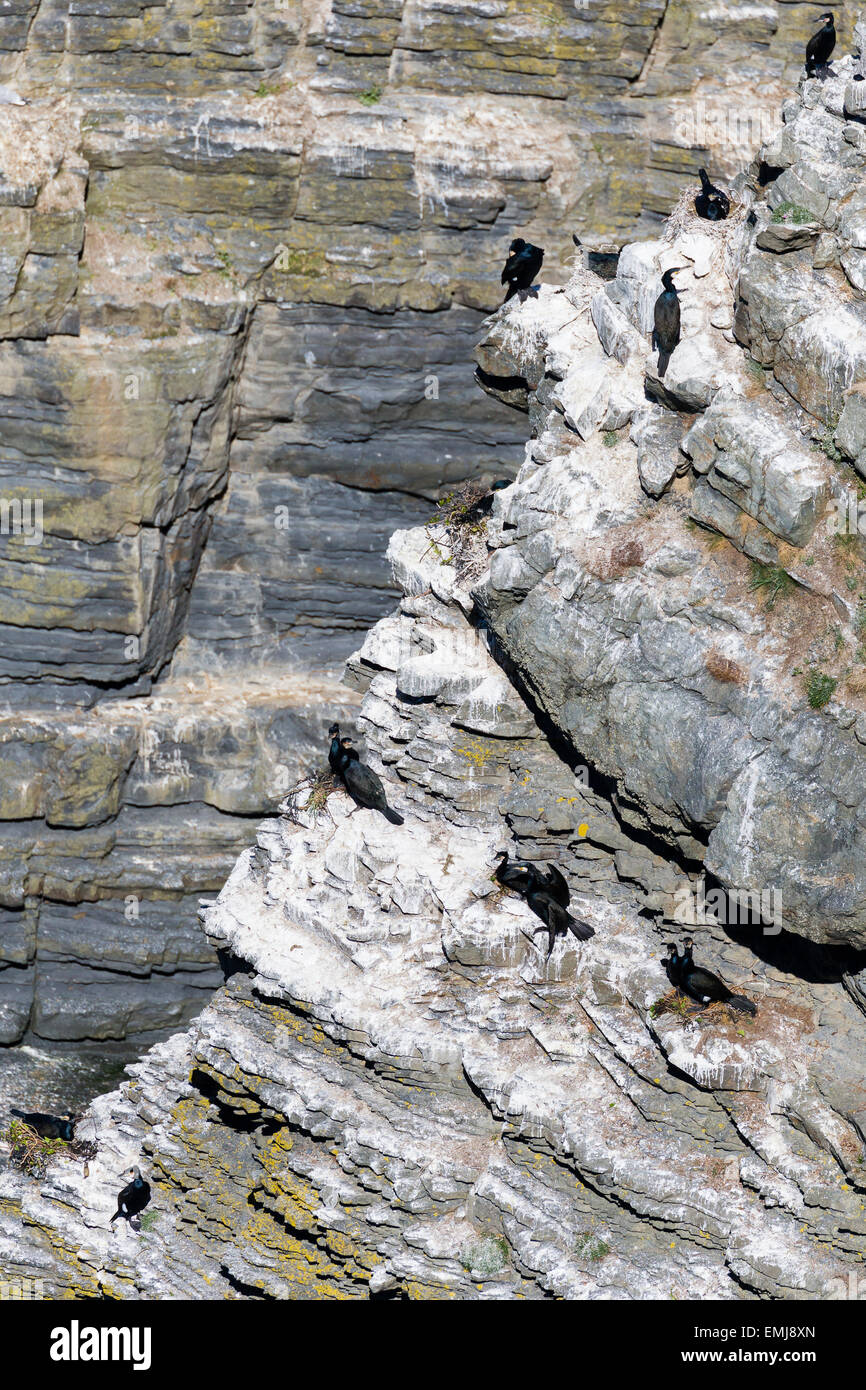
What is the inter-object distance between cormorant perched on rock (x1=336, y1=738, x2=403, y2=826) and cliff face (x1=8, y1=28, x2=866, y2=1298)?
264mm

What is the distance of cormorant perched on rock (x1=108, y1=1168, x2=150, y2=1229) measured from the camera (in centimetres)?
2266

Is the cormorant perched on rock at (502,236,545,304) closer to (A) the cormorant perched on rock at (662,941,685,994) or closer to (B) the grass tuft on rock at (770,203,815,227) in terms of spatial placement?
(B) the grass tuft on rock at (770,203,815,227)

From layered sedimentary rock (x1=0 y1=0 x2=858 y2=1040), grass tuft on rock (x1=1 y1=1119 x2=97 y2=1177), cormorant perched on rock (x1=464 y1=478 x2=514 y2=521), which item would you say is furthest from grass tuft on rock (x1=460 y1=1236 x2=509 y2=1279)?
layered sedimentary rock (x1=0 y1=0 x2=858 y2=1040)

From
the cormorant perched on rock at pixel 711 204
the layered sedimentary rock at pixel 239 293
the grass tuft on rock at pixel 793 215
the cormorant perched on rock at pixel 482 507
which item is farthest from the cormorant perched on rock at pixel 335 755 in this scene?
the layered sedimentary rock at pixel 239 293

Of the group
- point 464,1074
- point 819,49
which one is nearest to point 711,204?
point 819,49

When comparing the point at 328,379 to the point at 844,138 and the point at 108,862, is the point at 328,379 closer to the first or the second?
the point at 108,862

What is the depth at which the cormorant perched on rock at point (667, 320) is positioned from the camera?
19.4 metres

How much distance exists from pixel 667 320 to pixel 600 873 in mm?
6725

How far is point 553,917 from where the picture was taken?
20.0 m

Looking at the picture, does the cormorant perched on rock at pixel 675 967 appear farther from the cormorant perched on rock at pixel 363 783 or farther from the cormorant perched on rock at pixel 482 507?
the cormorant perched on rock at pixel 482 507

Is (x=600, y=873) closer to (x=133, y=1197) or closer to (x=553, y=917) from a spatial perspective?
(x=553, y=917)

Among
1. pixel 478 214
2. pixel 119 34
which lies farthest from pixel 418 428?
pixel 119 34

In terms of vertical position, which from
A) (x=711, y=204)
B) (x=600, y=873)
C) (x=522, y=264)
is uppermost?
(x=711, y=204)

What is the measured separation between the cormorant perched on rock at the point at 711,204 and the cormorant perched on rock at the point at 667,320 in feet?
4.60
